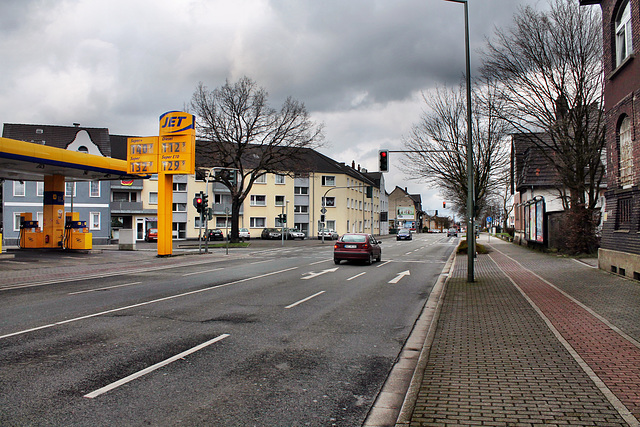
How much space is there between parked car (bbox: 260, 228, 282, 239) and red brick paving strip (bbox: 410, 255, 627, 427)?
4864 cm

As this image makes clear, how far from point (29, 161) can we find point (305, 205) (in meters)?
44.6

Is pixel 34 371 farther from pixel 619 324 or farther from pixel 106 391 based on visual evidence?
pixel 619 324

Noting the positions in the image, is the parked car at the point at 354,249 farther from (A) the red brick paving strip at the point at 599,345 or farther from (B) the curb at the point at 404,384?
(B) the curb at the point at 404,384

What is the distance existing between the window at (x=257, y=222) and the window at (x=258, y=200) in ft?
6.40

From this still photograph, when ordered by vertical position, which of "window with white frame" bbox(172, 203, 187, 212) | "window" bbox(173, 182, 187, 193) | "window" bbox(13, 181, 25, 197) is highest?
"window" bbox(173, 182, 187, 193)

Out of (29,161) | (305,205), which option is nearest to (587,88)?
(29,161)

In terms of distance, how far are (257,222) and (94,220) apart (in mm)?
20476

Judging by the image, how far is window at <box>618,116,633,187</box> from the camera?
14.0 metres

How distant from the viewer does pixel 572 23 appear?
810 inches

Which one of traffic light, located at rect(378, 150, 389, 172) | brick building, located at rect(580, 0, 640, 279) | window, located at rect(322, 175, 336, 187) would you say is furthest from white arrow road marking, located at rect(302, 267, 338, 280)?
window, located at rect(322, 175, 336, 187)

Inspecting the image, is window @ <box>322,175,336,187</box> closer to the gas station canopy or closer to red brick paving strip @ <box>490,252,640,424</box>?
the gas station canopy

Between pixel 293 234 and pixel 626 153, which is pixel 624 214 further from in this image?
pixel 293 234

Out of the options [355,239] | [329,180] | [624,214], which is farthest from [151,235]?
[624,214]

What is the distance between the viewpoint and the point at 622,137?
588 inches
